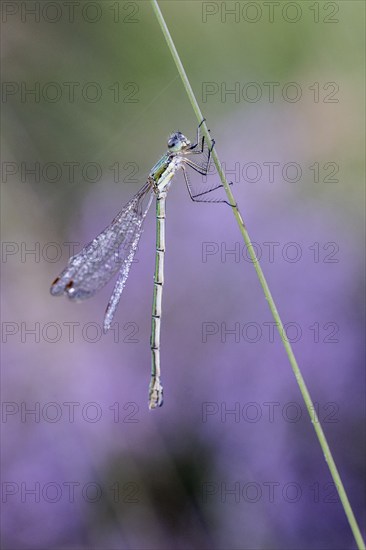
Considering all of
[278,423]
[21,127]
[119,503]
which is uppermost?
[21,127]

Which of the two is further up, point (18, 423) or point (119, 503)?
point (18, 423)

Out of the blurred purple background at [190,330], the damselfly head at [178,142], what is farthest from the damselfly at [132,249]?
the blurred purple background at [190,330]

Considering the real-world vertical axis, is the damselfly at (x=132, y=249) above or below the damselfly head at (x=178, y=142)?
below

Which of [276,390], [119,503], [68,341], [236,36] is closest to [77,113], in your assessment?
[236,36]

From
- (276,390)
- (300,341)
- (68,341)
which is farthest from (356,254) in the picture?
(68,341)

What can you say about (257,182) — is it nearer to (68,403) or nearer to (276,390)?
(276,390)

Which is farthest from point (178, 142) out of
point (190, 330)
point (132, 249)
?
point (190, 330)

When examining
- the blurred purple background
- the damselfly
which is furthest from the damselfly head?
the blurred purple background

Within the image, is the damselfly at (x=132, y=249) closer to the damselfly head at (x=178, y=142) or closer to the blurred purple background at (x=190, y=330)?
the damselfly head at (x=178, y=142)

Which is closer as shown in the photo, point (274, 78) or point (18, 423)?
point (18, 423)
